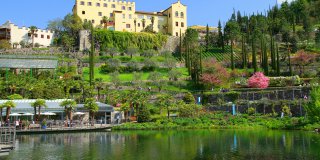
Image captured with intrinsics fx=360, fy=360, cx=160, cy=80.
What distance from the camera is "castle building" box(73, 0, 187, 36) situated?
9800 cm

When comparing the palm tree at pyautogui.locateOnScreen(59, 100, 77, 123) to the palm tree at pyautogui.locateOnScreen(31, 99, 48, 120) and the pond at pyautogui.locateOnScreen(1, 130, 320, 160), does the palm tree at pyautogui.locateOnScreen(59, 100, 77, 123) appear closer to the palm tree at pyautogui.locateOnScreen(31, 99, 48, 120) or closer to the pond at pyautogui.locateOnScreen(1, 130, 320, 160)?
the palm tree at pyautogui.locateOnScreen(31, 99, 48, 120)

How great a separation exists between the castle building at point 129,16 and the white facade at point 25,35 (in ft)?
35.6

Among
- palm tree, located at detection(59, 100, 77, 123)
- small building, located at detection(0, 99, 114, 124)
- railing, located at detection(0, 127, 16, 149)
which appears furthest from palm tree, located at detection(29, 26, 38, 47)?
railing, located at detection(0, 127, 16, 149)

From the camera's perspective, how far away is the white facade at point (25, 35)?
290 feet

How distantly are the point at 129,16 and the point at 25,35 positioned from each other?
28129mm

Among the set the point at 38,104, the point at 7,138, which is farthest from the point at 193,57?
the point at 7,138

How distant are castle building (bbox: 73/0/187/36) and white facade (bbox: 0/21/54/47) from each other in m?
10.8

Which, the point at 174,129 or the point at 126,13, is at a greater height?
the point at 126,13

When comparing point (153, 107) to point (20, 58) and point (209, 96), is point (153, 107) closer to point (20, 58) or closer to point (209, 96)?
point (209, 96)

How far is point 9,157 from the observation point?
24.1 meters

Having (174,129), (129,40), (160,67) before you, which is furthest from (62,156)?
(129,40)

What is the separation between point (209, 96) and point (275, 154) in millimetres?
34599

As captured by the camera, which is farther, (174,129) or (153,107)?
(153,107)

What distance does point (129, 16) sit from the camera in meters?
101
